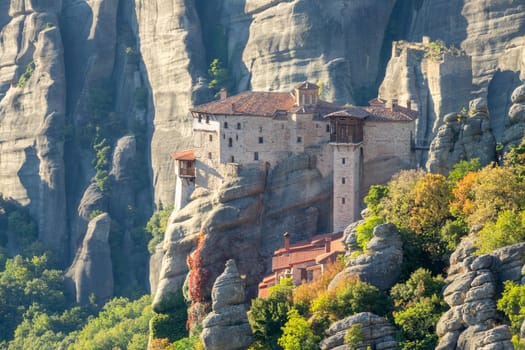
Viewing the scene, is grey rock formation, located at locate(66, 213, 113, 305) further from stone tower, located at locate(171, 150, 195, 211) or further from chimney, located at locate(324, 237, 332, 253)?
chimney, located at locate(324, 237, 332, 253)

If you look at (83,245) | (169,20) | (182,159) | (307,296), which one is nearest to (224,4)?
(169,20)

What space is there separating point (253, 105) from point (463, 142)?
11.4 metres

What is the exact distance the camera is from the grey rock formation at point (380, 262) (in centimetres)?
8900

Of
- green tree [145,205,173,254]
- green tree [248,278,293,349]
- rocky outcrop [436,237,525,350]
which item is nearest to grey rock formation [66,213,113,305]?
green tree [145,205,173,254]

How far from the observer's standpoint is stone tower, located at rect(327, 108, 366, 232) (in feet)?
326

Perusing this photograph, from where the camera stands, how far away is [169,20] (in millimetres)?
129500

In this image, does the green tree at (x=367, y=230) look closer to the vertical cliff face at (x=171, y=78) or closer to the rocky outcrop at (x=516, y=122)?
the rocky outcrop at (x=516, y=122)

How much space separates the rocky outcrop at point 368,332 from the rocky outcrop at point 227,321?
185 inches

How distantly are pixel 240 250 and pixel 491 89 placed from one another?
61.1 feet

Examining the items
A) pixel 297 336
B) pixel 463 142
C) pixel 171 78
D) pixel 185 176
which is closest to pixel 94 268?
pixel 171 78

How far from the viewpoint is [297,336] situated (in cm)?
8825

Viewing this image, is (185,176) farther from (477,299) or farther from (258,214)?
(477,299)

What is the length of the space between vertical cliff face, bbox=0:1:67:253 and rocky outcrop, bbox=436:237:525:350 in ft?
168

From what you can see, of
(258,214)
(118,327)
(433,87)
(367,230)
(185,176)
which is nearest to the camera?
(367,230)
